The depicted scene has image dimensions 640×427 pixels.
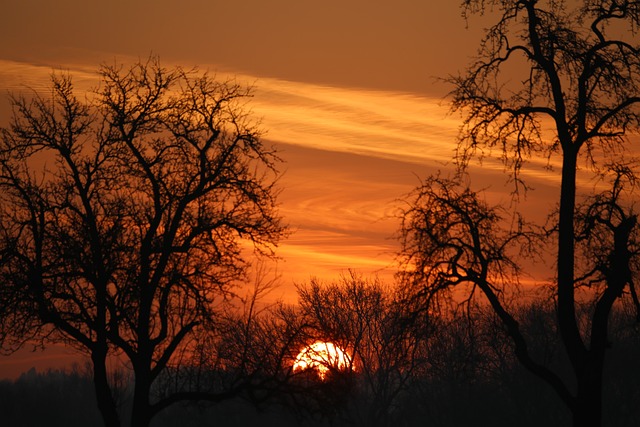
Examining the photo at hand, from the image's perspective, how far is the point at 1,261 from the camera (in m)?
20.5

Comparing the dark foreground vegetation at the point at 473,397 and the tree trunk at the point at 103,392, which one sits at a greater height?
the tree trunk at the point at 103,392

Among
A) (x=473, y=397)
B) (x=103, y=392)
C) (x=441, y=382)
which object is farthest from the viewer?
(x=441, y=382)

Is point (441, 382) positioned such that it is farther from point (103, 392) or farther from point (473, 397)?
point (103, 392)

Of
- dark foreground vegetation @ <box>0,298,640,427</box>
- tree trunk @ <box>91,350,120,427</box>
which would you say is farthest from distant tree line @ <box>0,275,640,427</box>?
tree trunk @ <box>91,350,120,427</box>

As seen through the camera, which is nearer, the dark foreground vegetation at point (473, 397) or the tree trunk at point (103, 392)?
the tree trunk at point (103, 392)

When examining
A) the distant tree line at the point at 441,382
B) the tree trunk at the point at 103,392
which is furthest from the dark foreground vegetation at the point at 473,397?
the tree trunk at the point at 103,392

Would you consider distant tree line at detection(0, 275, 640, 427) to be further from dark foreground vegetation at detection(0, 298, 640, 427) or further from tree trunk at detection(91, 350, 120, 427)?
tree trunk at detection(91, 350, 120, 427)

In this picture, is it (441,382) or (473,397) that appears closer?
(473,397)

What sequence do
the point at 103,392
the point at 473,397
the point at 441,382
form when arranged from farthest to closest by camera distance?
the point at 441,382 → the point at 473,397 → the point at 103,392

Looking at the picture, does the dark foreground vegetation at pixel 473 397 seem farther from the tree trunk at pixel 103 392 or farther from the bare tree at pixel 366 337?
the tree trunk at pixel 103 392

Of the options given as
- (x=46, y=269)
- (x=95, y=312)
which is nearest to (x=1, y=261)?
(x=46, y=269)

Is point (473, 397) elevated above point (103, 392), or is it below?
below

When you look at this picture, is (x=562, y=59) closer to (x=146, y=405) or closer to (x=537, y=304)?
(x=146, y=405)

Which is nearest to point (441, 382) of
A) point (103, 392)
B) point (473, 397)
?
point (473, 397)
